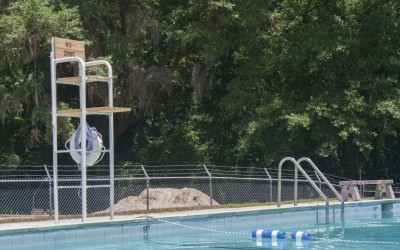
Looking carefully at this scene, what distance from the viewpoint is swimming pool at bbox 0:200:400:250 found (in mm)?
12102

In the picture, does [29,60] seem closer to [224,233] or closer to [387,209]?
[224,233]

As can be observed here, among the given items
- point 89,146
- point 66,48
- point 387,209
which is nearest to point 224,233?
point 89,146

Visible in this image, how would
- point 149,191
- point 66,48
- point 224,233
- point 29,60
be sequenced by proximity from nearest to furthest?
1. point 66,48
2. point 224,233
3. point 149,191
4. point 29,60

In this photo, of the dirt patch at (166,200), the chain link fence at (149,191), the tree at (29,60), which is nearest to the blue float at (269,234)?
the chain link fence at (149,191)

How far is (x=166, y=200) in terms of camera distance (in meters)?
19.1

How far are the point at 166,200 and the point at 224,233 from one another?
4971 mm

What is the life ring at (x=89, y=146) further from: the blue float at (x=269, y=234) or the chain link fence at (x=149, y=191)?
the chain link fence at (x=149, y=191)

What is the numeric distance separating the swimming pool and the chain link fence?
2333 millimetres

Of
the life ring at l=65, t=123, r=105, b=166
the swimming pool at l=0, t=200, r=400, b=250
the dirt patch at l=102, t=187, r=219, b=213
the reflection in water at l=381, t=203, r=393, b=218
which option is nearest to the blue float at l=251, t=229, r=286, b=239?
the swimming pool at l=0, t=200, r=400, b=250

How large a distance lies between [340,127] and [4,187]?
10058 mm

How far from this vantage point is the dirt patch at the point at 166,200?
18734 mm

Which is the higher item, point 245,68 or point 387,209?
point 245,68

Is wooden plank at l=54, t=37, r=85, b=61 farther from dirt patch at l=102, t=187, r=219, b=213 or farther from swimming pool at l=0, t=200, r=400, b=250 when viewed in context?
dirt patch at l=102, t=187, r=219, b=213

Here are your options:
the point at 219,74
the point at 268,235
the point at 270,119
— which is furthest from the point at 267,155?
the point at 268,235
